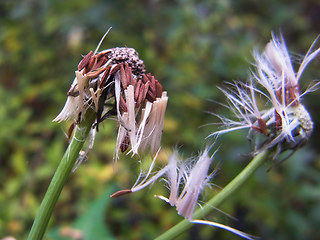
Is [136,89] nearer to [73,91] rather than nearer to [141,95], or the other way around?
[141,95]

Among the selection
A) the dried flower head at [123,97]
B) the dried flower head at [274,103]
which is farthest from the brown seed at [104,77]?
the dried flower head at [274,103]

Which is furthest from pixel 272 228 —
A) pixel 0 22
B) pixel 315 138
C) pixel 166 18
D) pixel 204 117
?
pixel 0 22

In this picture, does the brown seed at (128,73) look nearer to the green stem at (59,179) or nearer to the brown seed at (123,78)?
the brown seed at (123,78)

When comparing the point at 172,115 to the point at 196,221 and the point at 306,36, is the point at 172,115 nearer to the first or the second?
the point at 306,36

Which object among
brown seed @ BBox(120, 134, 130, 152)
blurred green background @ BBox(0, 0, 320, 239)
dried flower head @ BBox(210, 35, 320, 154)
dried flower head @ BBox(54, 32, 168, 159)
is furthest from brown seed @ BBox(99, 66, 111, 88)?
blurred green background @ BBox(0, 0, 320, 239)

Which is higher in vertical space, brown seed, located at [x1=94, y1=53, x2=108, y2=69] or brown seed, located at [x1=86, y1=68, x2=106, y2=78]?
brown seed, located at [x1=94, y1=53, x2=108, y2=69]

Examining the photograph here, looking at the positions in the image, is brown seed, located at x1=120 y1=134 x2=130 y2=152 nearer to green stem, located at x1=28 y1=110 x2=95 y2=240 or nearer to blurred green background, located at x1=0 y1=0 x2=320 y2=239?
green stem, located at x1=28 y1=110 x2=95 y2=240

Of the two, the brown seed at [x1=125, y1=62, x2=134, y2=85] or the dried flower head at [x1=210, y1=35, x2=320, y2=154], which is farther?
the dried flower head at [x1=210, y1=35, x2=320, y2=154]
